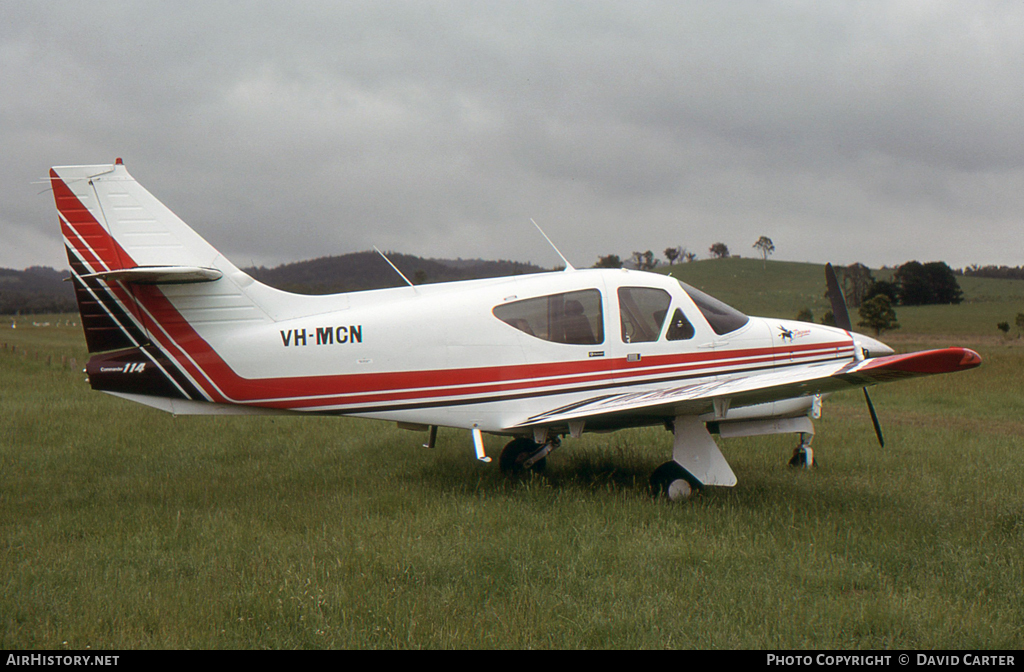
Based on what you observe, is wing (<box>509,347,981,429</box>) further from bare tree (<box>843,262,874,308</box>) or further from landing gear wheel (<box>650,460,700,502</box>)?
bare tree (<box>843,262,874,308</box>)

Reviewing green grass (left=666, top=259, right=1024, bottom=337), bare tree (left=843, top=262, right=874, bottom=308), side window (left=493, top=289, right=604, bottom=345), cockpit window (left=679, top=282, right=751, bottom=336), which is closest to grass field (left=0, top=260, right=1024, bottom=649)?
side window (left=493, top=289, right=604, bottom=345)

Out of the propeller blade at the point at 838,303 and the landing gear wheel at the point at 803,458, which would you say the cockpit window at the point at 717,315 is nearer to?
Result: the propeller blade at the point at 838,303

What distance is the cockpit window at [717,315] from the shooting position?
780 centimetres

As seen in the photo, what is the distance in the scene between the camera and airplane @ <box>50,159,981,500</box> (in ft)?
22.9

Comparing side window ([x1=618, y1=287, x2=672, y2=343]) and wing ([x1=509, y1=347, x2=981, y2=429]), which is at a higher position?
side window ([x1=618, y1=287, x2=672, y2=343])

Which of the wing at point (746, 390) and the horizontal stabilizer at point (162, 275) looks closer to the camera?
the wing at point (746, 390)

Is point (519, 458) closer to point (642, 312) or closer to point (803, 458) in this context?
point (642, 312)

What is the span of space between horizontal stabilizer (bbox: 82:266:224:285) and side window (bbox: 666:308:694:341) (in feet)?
16.3

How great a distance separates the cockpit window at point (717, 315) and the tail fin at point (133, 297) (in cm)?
491

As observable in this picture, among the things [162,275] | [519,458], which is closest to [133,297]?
[162,275]

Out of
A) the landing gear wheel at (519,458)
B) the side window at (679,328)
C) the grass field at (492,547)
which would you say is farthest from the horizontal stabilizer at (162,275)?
the side window at (679,328)

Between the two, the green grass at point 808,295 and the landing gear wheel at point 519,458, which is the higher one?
the green grass at point 808,295

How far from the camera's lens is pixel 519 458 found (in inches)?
348

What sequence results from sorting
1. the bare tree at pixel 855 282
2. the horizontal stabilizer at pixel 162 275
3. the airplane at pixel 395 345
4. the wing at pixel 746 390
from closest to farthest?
the wing at pixel 746 390, the horizontal stabilizer at pixel 162 275, the airplane at pixel 395 345, the bare tree at pixel 855 282
